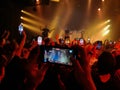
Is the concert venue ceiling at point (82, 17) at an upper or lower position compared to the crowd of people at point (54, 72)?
upper

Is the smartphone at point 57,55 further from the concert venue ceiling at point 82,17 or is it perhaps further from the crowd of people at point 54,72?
the concert venue ceiling at point 82,17

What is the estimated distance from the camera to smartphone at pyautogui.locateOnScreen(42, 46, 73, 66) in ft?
10.2

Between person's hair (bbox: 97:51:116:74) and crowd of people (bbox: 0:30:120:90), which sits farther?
person's hair (bbox: 97:51:116:74)

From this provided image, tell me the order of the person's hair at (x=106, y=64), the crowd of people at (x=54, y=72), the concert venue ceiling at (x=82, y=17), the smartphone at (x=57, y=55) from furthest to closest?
1. the concert venue ceiling at (x=82, y=17)
2. the person's hair at (x=106, y=64)
3. the smartphone at (x=57, y=55)
4. the crowd of people at (x=54, y=72)

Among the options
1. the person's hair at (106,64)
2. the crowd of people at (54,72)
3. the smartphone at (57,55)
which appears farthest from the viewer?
the person's hair at (106,64)

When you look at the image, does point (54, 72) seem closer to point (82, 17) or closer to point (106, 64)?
point (106, 64)

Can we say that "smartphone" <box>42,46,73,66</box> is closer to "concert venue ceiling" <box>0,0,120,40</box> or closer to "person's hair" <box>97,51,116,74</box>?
"person's hair" <box>97,51,116,74</box>

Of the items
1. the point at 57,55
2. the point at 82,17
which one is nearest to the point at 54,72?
the point at 57,55

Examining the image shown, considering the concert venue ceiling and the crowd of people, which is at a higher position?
the concert venue ceiling

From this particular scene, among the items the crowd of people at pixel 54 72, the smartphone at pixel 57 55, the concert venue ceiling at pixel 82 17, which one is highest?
the concert venue ceiling at pixel 82 17

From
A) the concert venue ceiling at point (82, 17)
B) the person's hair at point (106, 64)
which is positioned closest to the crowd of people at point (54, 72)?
the person's hair at point (106, 64)

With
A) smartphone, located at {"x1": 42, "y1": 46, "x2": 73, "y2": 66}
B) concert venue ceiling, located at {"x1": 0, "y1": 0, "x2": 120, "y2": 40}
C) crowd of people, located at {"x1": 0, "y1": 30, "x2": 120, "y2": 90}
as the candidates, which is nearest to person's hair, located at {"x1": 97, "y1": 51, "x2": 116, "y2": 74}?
crowd of people, located at {"x1": 0, "y1": 30, "x2": 120, "y2": 90}

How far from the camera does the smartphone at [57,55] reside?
3109mm

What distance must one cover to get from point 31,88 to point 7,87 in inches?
25.5
